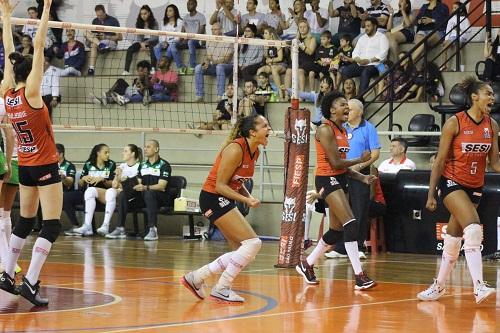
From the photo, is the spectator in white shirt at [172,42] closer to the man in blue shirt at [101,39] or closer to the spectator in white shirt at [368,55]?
the man in blue shirt at [101,39]

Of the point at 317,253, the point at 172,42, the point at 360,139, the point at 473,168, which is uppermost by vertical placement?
the point at 172,42

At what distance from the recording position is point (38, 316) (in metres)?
8.16

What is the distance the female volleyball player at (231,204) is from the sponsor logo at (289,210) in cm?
337

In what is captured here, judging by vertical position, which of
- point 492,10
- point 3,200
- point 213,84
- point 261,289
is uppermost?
point 492,10

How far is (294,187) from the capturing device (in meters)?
12.9

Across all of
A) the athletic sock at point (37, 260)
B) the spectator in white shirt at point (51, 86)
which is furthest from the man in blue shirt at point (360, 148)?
the spectator in white shirt at point (51, 86)

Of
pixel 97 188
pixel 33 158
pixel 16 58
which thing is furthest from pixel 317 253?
pixel 97 188

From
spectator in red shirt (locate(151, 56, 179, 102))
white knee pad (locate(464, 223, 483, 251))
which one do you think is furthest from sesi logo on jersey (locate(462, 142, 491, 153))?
spectator in red shirt (locate(151, 56, 179, 102))

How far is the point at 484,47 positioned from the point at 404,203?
14.9 feet

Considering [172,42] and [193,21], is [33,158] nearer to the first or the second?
[172,42]

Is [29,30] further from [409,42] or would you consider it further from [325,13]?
[409,42]

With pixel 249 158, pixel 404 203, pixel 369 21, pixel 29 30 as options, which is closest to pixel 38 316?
pixel 249 158

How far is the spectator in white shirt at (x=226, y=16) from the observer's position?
21672 millimetres

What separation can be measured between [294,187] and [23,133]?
4748 mm
